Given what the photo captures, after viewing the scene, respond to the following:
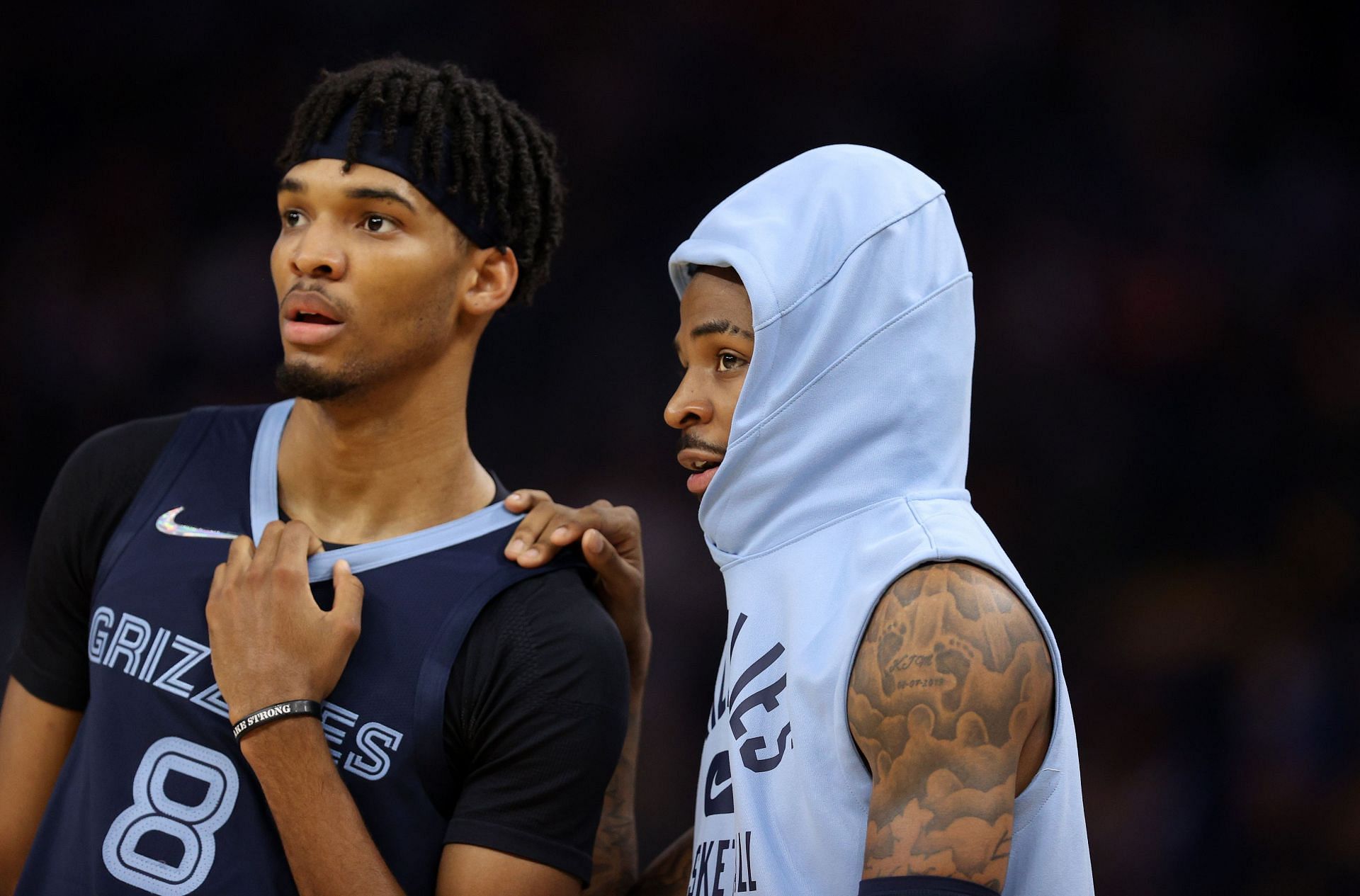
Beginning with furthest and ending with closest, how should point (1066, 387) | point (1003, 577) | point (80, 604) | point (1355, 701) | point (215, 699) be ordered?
1. point (1066, 387)
2. point (1355, 701)
3. point (80, 604)
4. point (215, 699)
5. point (1003, 577)

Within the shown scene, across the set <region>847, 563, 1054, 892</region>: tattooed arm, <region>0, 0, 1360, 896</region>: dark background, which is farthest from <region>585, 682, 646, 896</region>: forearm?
<region>0, 0, 1360, 896</region>: dark background

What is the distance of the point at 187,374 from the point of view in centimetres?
452

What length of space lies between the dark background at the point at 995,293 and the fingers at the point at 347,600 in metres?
2.26

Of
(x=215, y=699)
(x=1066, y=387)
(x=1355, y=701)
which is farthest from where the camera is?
(x=1066, y=387)

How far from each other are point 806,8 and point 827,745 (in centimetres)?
346

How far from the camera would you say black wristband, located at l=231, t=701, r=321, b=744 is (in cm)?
205

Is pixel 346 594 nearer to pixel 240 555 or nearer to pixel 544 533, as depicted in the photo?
pixel 240 555

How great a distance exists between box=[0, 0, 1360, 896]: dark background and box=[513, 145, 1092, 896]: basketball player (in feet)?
8.23

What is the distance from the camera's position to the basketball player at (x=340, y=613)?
2.12 meters

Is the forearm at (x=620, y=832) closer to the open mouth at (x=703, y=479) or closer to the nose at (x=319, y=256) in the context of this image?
the open mouth at (x=703, y=479)

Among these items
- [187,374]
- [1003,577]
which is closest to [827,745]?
[1003,577]

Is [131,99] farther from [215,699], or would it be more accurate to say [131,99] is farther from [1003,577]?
[1003,577]

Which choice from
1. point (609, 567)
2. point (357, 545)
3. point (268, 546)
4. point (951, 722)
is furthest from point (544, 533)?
point (951, 722)

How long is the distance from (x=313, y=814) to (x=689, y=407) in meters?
0.81
